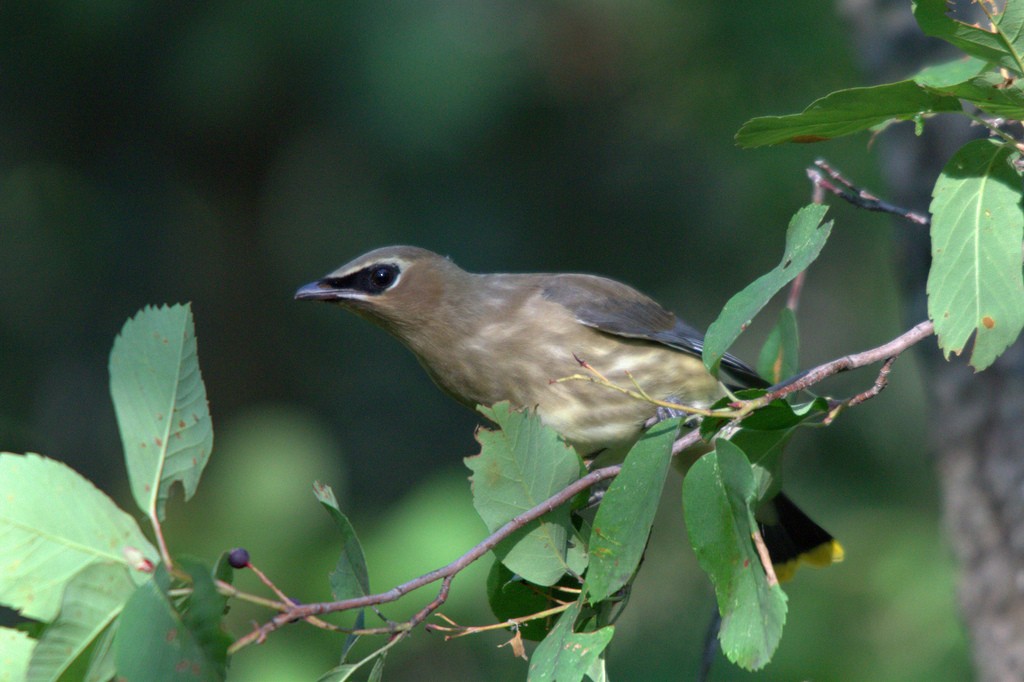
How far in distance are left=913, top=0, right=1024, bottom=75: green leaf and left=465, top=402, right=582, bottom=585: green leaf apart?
38.7 inches

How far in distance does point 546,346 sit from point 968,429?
1.52 m

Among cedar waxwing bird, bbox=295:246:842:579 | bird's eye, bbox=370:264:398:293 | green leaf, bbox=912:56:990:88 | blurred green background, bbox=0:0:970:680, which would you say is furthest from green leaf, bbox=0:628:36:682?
blurred green background, bbox=0:0:970:680

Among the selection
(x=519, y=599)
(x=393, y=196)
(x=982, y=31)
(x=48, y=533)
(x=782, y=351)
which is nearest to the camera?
(x=48, y=533)

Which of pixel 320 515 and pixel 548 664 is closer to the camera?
pixel 548 664

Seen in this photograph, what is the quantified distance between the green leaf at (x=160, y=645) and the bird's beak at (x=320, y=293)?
196 cm

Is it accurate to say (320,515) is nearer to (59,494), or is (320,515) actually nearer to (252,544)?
(252,544)

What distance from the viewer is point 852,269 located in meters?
9.41

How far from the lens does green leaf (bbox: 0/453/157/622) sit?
5.87ft

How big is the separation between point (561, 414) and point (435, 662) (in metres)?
3.99

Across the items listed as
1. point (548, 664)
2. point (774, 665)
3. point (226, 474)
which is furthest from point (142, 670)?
point (774, 665)

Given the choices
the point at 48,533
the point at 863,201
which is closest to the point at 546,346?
the point at 863,201

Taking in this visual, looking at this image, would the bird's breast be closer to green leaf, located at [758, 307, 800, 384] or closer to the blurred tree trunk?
green leaf, located at [758, 307, 800, 384]

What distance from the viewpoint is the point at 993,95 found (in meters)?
1.96

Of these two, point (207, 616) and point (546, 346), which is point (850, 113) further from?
point (546, 346)
